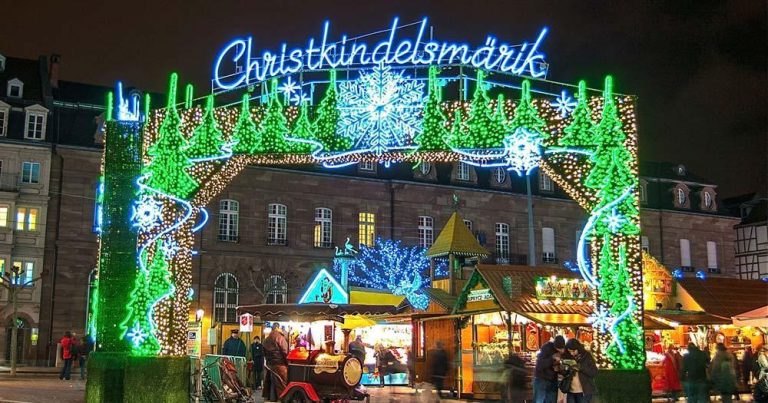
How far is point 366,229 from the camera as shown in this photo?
4166 cm

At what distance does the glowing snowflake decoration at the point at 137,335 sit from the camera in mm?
15234

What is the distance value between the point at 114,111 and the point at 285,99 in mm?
3453

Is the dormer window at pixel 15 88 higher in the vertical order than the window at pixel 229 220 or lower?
higher

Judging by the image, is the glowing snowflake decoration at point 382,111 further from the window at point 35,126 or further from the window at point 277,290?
the window at point 35,126

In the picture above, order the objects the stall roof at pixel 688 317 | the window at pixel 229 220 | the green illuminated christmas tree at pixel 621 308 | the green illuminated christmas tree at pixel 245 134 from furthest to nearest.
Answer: the window at pixel 229 220 < the stall roof at pixel 688 317 < the green illuminated christmas tree at pixel 245 134 < the green illuminated christmas tree at pixel 621 308

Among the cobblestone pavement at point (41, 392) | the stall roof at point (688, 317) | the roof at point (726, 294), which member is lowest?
the cobblestone pavement at point (41, 392)

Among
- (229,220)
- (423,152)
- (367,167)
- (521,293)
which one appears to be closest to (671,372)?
(521,293)

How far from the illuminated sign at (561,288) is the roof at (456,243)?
5033 mm

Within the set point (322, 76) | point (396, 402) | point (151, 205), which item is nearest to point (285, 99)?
point (322, 76)

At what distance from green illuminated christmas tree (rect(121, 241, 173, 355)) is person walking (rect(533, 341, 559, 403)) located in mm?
6929

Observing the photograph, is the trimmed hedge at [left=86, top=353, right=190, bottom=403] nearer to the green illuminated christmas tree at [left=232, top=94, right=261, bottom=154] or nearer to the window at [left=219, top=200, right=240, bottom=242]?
the green illuminated christmas tree at [left=232, top=94, right=261, bottom=154]

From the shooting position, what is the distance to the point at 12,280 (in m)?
35.3

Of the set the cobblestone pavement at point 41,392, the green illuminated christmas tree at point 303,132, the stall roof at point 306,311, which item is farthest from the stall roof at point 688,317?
the cobblestone pavement at point 41,392

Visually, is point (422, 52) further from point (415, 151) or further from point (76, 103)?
point (76, 103)
